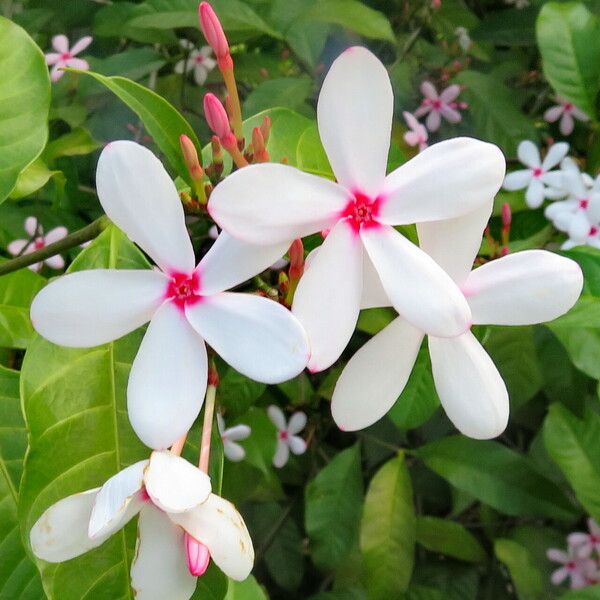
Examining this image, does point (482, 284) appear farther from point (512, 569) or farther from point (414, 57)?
point (414, 57)

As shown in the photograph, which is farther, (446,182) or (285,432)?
(285,432)

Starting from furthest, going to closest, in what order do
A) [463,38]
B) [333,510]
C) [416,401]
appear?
[463,38], [333,510], [416,401]

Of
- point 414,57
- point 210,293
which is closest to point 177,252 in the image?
point 210,293

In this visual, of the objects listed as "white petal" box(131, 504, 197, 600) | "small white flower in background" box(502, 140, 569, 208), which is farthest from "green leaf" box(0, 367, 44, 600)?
"small white flower in background" box(502, 140, 569, 208)

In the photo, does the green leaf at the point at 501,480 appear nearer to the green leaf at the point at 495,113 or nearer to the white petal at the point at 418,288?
the green leaf at the point at 495,113

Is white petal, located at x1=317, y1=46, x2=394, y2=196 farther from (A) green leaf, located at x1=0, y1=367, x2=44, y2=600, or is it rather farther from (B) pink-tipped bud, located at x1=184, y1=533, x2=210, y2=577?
(A) green leaf, located at x1=0, y1=367, x2=44, y2=600

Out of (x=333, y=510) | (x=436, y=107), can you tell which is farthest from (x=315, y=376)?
(x=436, y=107)

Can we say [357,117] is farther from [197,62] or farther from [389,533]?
[197,62]
